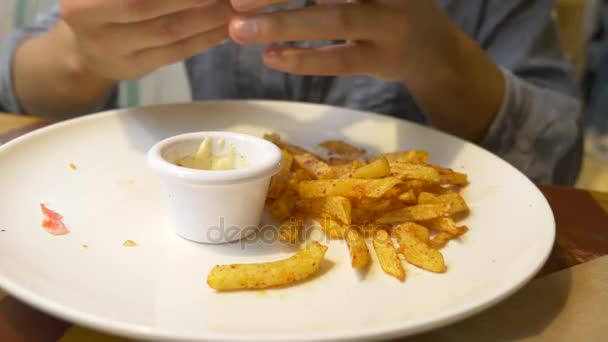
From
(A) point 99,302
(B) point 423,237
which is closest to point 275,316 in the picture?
(A) point 99,302

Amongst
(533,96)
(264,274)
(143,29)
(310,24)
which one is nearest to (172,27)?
(143,29)

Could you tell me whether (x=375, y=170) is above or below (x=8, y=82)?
above

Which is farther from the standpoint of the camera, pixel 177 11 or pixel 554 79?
pixel 554 79

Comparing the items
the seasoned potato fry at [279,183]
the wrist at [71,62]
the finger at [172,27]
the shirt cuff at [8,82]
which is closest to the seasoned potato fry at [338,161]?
the seasoned potato fry at [279,183]

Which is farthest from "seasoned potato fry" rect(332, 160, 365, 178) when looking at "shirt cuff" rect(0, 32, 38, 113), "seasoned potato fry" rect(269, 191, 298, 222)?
"shirt cuff" rect(0, 32, 38, 113)

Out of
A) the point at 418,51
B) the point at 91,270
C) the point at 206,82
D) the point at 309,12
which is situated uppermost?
the point at 309,12

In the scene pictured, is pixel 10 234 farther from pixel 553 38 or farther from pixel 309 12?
pixel 553 38

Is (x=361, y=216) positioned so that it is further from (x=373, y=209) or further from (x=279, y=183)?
(x=279, y=183)

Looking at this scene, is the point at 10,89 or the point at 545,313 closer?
the point at 545,313
